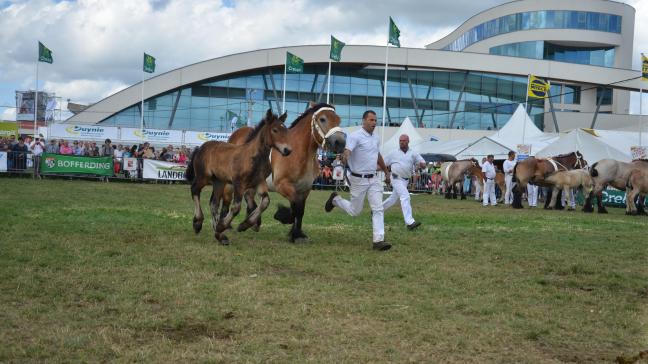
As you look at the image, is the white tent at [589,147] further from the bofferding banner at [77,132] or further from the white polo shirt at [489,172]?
the bofferding banner at [77,132]

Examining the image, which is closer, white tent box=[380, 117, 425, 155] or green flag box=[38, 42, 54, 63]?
white tent box=[380, 117, 425, 155]

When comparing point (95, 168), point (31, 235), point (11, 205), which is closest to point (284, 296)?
point (31, 235)

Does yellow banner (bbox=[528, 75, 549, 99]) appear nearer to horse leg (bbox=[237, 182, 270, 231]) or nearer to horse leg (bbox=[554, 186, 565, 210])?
horse leg (bbox=[554, 186, 565, 210])

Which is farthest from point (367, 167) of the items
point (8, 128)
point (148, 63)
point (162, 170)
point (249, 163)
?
point (8, 128)

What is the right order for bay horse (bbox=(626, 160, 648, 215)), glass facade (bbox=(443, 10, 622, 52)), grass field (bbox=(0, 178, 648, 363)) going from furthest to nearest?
1. glass facade (bbox=(443, 10, 622, 52))
2. bay horse (bbox=(626, 160, 648, 215))
3. grass field (bbox=(0, 178, 648, 363))

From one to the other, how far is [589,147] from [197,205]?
2194cm

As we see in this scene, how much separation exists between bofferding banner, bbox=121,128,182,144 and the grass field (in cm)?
2913

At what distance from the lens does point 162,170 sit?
3033 centimetres

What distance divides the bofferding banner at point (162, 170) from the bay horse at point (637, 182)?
20.4 metres

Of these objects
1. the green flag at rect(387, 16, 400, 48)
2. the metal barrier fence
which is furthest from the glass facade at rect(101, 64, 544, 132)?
the metal barrier fence

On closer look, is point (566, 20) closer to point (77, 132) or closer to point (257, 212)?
point (77, 132)

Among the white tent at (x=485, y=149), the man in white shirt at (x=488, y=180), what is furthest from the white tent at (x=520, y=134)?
the man in white shirt at (x=488, y=180)

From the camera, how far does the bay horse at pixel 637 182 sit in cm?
2042

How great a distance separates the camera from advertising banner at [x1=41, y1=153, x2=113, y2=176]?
92.8 feet
